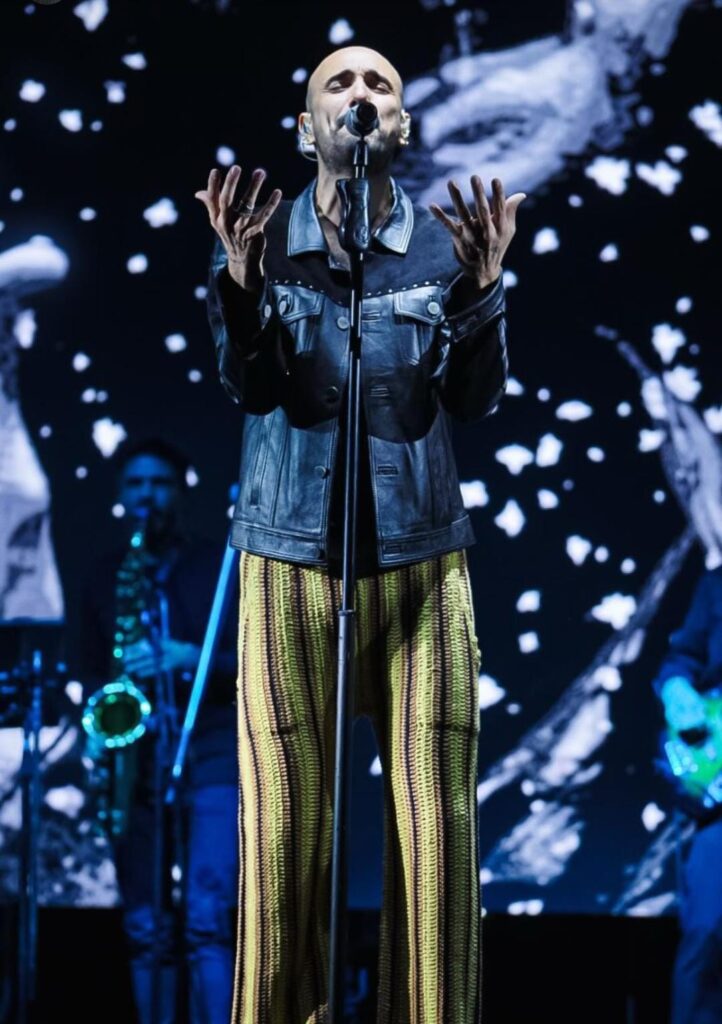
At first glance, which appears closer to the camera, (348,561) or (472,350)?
(348,561)

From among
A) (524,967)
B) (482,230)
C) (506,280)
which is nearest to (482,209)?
(482,230)

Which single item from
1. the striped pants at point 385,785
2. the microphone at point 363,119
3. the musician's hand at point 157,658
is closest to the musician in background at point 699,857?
the musician's hand at point 157,658

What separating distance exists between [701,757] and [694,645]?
0.36m

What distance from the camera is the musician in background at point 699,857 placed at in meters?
3.75

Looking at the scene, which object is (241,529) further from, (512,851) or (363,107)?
(512,851)

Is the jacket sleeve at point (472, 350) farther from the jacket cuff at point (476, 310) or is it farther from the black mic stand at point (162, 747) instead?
the black mic stand at point (162, 747)

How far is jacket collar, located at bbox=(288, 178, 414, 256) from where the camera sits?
2.22m

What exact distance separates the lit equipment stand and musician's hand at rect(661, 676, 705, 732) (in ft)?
7.51

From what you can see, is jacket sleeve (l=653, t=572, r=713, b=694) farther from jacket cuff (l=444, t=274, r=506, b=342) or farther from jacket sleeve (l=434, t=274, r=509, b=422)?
jacket cuff (l=444, t=274, r=506, b=342)

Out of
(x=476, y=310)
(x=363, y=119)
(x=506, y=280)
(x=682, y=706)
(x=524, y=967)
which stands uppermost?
(x=506, y=280)

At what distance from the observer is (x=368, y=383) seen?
2.15m

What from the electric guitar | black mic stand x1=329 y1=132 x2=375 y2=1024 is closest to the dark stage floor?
the electric guitar

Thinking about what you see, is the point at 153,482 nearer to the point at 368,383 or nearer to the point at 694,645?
the point at 694,645

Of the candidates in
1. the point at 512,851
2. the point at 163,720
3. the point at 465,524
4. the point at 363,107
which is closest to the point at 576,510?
the point at 512,851
